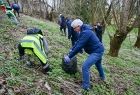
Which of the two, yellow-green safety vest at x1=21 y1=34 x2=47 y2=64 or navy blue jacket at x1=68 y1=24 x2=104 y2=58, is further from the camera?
yellow-green safety vest at x1=21 y1=34 x2=47 y2=64

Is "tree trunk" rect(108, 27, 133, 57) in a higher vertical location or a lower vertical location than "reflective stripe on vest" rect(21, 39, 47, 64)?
lower

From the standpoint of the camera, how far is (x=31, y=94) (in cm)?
775

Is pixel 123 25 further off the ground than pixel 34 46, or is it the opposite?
pixel 34 46

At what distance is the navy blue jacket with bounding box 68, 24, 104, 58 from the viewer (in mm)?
8414

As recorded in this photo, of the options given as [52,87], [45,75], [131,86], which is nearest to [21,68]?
[45,75]

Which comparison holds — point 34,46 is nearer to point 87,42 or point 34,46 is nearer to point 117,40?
point 87,42

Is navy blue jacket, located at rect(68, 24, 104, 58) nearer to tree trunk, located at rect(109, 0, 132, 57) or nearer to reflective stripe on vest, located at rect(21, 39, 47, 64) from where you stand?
reflective stripe on vest, located at rect(21, 39, 47, 64)

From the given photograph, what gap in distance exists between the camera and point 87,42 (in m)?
8.57

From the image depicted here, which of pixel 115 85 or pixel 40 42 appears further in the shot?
pixel 115 85

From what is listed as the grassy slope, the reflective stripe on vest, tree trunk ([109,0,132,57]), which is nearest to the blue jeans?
the grassy slope

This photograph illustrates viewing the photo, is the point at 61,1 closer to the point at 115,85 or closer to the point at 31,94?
the point at 115,85

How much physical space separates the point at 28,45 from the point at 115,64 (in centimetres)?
662

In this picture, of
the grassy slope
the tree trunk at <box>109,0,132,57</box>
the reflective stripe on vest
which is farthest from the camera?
the tree trunk at <box>109,0,132,57</box>

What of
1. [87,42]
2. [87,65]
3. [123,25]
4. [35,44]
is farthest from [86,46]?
[123,25]
